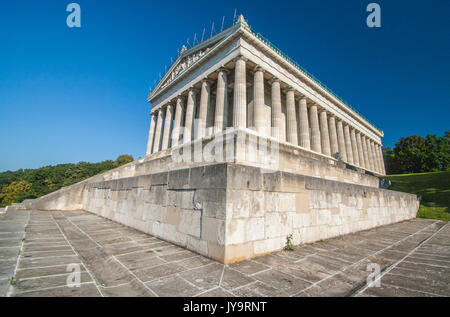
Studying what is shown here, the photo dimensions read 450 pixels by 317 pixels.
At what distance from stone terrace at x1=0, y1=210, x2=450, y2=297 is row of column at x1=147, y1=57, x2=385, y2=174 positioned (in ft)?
45.9

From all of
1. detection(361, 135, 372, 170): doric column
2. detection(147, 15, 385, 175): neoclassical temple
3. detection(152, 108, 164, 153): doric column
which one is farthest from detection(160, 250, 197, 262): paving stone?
detection(361, 135, 372, 170): doric column

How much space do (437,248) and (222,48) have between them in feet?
73.1

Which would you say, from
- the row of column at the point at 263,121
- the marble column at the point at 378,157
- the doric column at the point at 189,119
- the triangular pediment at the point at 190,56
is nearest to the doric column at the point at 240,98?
the row of column at the point at 263,121

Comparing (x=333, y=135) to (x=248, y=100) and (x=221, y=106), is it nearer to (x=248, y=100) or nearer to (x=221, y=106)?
(x=248, y=100)

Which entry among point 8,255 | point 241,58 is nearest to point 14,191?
point 241,58

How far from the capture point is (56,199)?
12.6 m

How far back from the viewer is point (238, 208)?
349 centimetres

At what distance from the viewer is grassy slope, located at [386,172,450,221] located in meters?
12.5

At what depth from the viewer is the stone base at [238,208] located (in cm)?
345

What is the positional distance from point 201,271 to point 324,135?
27742 mm

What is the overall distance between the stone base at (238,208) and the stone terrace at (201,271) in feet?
1.02
